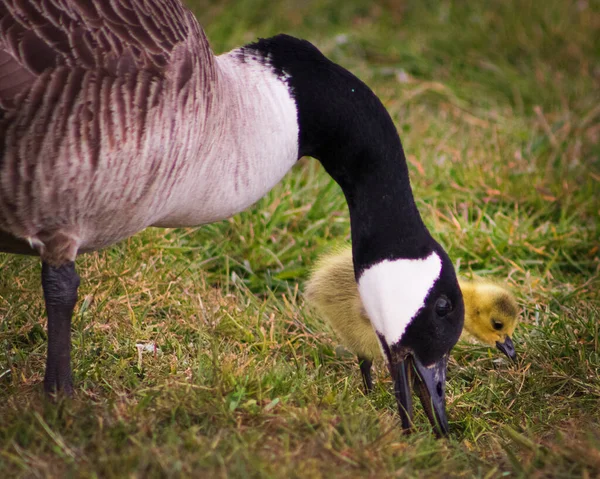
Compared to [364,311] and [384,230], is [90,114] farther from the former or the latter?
[364,311]

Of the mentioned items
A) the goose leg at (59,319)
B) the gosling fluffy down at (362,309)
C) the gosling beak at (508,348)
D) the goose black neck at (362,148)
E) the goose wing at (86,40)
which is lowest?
the gosling beak at (508,348)

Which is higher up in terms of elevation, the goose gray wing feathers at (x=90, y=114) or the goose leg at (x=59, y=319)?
the goose gray wing feathers at (x=90, y=114)

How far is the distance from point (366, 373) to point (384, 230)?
81 centimetres

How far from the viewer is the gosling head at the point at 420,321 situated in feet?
12.4

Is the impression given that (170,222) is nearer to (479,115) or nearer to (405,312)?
Result: (405,312)

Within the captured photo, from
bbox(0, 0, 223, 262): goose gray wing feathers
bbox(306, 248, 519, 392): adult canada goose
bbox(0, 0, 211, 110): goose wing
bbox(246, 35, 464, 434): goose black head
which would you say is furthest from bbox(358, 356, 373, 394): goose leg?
bbox(0, 0, 211, 110): goose wing

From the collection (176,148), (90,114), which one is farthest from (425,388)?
(90,114)

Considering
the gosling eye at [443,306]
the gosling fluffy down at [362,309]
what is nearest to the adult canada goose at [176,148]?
the gosling eye at [443,306]

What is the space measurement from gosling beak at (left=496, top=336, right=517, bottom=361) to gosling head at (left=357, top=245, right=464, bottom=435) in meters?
0.58

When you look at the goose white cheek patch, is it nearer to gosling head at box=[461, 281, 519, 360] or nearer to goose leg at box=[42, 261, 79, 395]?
gosling head at box=[461, 281, 519, 360]

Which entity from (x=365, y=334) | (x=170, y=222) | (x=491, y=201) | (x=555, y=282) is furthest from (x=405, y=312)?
(x=491, y=201)

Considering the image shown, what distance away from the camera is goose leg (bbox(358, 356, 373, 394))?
4.19 meters

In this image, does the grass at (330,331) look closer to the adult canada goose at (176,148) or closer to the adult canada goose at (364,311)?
the adult canada goose at (364,311)

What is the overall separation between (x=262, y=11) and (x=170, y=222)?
529cm
